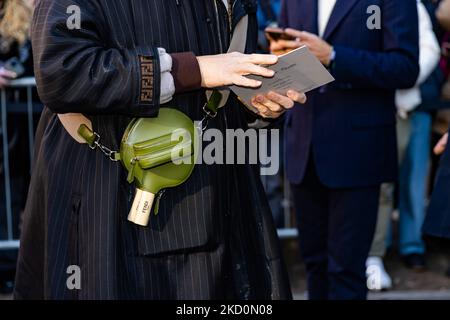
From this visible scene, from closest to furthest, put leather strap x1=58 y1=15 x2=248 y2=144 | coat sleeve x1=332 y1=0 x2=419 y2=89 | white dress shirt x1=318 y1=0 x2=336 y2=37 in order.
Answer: leather strap x1=58 y1=15 x2=248 y2=144, coat sleeve x1=332 y1=0 x2=419 y2=89, white dress shirt x1=318 y1=0 x2=336 y2=37

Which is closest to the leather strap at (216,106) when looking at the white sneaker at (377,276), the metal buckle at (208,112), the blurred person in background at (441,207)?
the metal buckle at (208,112)

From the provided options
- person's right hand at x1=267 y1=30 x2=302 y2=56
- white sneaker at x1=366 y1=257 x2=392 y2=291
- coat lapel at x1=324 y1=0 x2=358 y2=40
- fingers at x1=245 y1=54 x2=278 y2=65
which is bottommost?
white sneaker at x1=366 y1=257 x2=392 y2=291

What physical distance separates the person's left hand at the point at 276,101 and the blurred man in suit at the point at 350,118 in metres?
1.19

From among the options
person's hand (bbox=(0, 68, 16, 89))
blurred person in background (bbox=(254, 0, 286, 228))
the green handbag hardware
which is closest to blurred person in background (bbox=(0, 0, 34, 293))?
person's hand (bbox=(0, 68, 16, 89))

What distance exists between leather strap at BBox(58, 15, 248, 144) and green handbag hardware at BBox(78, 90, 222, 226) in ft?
0.08

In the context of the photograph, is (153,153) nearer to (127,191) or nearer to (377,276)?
(127,191)

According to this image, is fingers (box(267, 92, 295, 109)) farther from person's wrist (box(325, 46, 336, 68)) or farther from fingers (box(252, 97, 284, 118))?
person's wrist (box(325, 46, 336, 68))

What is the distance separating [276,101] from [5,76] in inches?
124

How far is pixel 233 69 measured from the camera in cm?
252

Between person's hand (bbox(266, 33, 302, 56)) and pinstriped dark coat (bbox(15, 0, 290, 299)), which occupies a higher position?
person's hand (bbox(266, 33, 302, 56))

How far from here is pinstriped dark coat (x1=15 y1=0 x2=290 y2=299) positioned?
2453 millimetres

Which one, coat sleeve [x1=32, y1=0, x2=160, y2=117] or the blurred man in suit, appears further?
the blurred man in suit

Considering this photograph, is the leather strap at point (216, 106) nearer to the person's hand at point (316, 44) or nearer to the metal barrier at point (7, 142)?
the person's hand at point (316, 44)

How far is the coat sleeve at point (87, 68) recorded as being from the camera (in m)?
2.42
